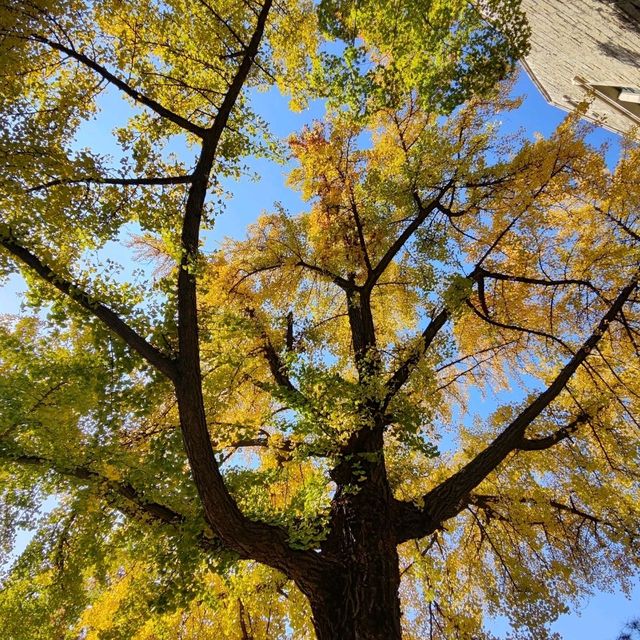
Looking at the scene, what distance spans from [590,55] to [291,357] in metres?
10.9

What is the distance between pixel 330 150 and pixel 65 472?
23.4ft

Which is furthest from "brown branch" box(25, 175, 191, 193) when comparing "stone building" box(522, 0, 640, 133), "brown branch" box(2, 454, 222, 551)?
"stone building" box(522, 0, 640, 133)

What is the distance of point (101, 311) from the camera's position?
3.42 meters

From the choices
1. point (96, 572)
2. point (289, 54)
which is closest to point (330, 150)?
point (289, 54)

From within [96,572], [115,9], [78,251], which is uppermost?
[115,9]

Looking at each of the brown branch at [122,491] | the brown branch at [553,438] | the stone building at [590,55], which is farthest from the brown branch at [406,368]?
the stone building at [590,55]

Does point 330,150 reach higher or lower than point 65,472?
higher

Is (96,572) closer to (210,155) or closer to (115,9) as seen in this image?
(210,155)

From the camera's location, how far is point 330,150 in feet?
27.0

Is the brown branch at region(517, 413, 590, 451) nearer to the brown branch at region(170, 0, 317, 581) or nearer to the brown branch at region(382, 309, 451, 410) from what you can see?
the brown branch at region(382, 309, 451, 410)

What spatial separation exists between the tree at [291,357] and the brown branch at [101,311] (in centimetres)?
2

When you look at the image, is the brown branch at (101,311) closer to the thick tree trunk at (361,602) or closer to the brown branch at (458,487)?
the thick tree trunk at (361,602)

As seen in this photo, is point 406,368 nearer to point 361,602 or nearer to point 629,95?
point 361,602

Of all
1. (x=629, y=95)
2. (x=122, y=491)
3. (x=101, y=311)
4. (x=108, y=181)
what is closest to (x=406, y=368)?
(x=122, y=491)
